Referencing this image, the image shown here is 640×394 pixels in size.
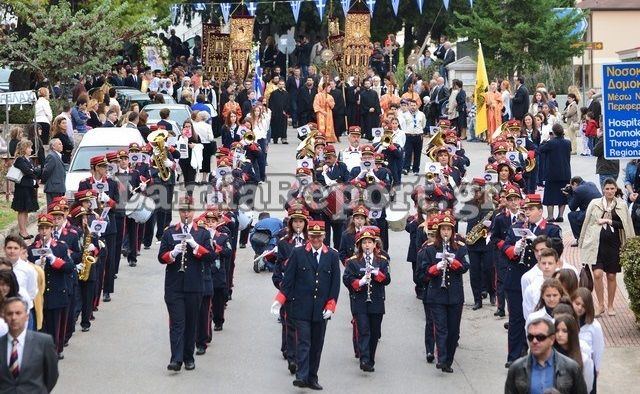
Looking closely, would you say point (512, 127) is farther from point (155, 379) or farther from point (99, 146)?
point (155, 379)

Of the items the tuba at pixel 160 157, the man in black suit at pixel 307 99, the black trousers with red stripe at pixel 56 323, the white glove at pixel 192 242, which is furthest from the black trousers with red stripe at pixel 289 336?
the man in black suit at pixel 307 99

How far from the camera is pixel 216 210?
53.2 ft

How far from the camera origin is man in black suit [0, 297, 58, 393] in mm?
9766

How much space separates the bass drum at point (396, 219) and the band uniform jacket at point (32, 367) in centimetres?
1124

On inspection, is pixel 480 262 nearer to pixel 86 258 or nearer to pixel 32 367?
pixel 86 258

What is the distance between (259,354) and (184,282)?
128 cm

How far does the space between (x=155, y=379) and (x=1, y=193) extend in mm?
13069

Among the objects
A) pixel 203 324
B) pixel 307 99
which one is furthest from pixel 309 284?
pixel 307 99

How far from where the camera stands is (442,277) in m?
14.8

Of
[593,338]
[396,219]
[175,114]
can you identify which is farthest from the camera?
[175,114]

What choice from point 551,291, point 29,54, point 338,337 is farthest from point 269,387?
point 29,54

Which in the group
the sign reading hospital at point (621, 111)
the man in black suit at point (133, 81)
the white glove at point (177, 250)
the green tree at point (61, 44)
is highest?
the green tree at point (61, 44)

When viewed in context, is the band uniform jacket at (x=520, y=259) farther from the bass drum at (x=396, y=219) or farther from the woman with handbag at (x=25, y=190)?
the woman with handbag at (x=25, y=190)

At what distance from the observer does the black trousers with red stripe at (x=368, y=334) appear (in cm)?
1471
